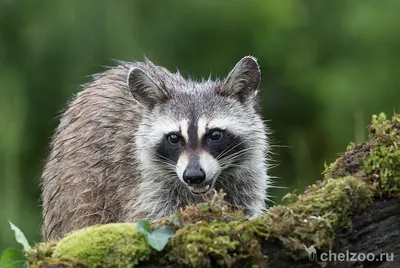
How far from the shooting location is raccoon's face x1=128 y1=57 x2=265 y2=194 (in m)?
8.16

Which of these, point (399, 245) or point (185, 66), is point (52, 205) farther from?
point (185, 66)

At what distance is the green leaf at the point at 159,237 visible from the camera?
5.30 meters

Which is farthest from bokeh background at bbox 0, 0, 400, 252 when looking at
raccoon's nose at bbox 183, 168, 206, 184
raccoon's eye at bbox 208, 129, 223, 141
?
raccoon's nose at bbox 183, 168, 206, 184

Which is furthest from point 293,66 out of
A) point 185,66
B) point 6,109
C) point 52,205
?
point 52,205

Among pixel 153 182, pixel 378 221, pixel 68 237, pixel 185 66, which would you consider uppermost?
pixel 185 66

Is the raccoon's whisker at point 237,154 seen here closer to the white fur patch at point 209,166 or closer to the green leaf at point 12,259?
the white fur patch at point 209,166

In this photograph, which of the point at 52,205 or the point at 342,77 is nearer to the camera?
the point at 52,205

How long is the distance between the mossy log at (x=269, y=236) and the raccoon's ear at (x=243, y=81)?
2.75 metres

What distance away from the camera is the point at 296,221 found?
Result: 550cm

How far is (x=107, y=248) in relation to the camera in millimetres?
5316

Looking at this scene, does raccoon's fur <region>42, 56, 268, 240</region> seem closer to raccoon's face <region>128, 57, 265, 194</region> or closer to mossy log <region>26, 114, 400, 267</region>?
raccoon's face <region>128, 57, 265, 194</region>

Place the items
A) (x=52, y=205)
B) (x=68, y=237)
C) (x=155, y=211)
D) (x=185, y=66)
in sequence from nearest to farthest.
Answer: (x=68, y=237) → (x=155, y=211) → (x=52, y=205) → (x=185, y=66)

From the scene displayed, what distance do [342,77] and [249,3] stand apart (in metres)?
1.86

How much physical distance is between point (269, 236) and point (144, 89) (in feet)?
10.8
